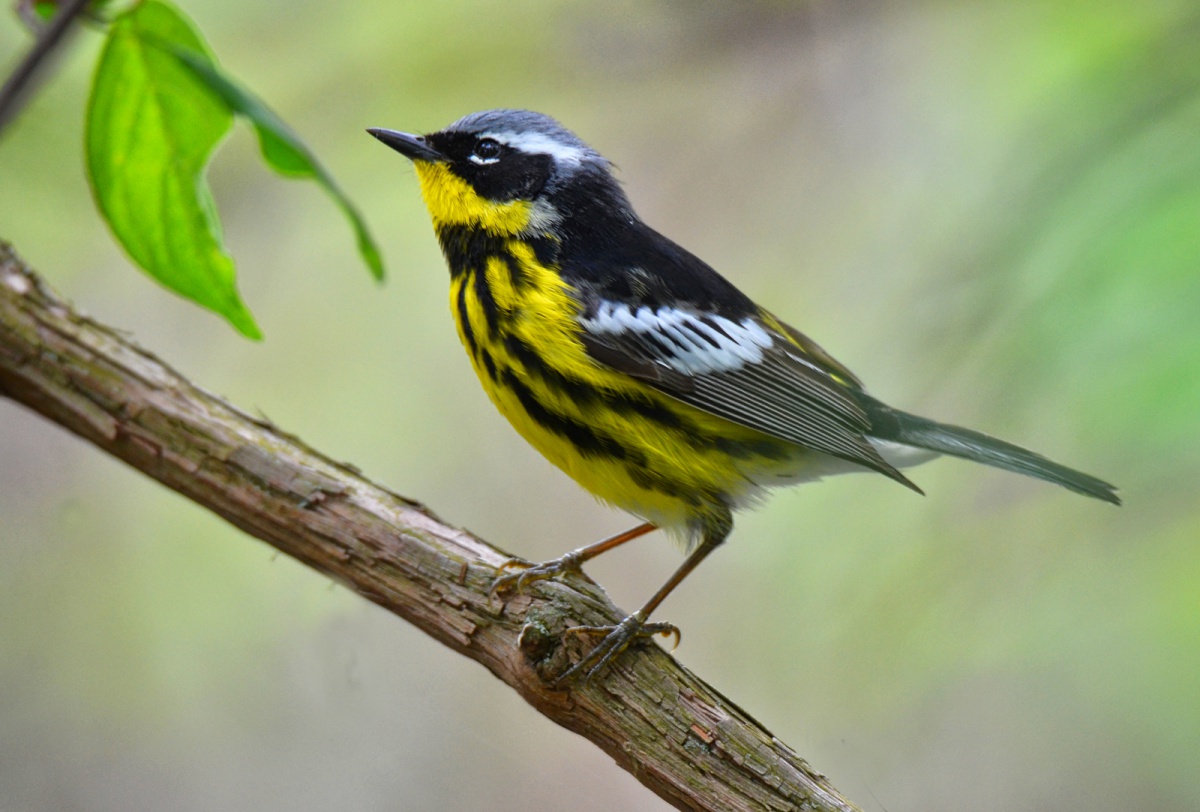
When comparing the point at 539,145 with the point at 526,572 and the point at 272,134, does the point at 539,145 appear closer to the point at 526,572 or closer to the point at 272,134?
the point at 526,572

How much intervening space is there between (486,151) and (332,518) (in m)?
1.19

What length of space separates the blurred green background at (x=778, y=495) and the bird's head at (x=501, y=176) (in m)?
0.90

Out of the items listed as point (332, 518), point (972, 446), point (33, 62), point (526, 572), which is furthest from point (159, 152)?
point (972, 446)

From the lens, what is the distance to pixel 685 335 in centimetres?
283

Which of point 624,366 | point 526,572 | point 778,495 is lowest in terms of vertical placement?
point 526,572

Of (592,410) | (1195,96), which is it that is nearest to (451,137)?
(592,410)

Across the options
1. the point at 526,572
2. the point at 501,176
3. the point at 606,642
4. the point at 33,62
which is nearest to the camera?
the point at 33,62

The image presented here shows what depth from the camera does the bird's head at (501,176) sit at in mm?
2885

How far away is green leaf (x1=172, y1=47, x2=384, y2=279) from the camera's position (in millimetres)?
1106

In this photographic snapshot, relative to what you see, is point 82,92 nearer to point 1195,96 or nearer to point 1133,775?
point 1195,96

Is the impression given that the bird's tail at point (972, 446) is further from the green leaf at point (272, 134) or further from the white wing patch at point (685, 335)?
the green leaf at point (272, 134)

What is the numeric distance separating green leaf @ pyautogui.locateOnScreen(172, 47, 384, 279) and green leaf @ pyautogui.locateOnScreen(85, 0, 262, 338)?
14 cm

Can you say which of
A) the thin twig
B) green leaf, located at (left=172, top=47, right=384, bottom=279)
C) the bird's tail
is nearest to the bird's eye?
the bird's tail

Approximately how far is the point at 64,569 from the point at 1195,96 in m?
4.25
